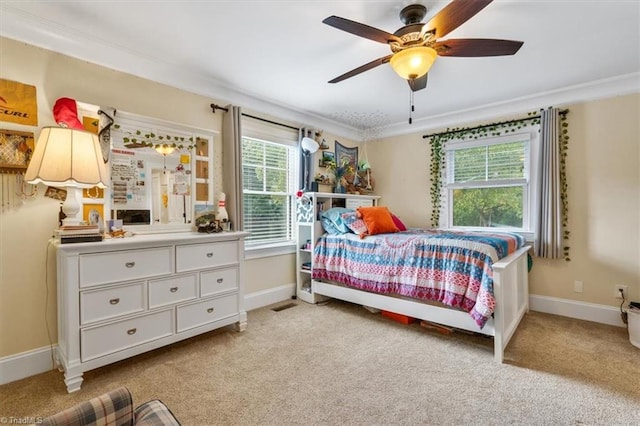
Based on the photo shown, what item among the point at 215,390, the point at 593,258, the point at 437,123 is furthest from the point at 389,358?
the point at 437,123

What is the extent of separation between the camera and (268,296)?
3.50m

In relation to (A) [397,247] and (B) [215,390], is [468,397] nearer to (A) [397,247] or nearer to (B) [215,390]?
(A) [397,247]

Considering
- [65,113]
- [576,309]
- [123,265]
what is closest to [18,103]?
[65,113]

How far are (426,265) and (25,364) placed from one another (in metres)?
2.99

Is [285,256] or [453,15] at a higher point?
[453,15]

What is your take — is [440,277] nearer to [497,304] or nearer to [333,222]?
[497,304]

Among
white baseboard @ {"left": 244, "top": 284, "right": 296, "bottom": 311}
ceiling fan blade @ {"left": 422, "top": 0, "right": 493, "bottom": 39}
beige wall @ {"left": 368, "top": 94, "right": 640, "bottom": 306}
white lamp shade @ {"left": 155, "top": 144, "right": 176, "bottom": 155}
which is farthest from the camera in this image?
white baseboard @ {"left": 244, "top": 284, "right": 296, "bottom": 311}

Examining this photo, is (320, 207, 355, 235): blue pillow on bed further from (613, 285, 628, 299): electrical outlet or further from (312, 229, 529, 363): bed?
(613, 285, 628, 299): electrical outlet

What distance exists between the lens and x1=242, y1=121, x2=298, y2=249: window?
3410 mm

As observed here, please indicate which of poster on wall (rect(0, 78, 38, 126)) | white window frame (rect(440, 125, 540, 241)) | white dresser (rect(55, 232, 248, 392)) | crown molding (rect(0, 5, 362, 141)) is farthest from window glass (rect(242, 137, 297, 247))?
white window frame (rect(440, 125, 540, 241))

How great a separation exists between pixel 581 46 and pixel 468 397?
2673mm

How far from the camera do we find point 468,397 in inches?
70.9

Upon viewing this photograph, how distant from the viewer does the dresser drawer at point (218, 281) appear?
2500 mm

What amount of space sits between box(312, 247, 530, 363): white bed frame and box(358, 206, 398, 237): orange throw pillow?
26.2 inches
